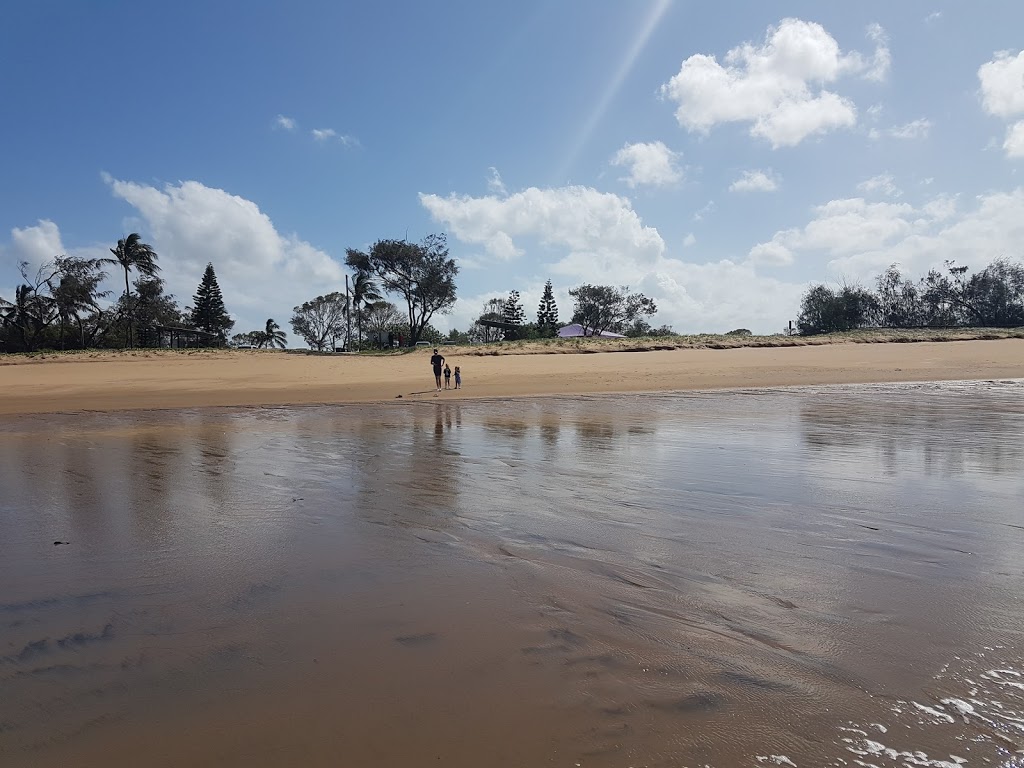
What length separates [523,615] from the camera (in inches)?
126

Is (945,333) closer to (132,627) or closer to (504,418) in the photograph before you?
(504,418)

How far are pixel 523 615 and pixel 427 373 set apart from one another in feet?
78.1

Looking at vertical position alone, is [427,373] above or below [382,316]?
below

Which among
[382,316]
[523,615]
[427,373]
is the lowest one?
[523,615]

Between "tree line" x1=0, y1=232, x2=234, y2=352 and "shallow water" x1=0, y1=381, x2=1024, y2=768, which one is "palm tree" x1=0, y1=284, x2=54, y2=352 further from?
"shallow water" x1=0, y1=381, x2=1024, y2=768

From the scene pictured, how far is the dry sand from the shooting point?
19688 mm

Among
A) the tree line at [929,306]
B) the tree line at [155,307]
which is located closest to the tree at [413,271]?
the tree line at [155,307]

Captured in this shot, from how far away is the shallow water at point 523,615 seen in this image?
220 centimetres

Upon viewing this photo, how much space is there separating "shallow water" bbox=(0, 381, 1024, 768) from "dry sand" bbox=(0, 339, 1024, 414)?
42.8 ft

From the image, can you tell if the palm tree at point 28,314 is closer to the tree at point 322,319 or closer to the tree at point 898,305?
the tree at point 322,319

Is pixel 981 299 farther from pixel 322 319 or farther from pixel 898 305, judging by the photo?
pixel 322 319

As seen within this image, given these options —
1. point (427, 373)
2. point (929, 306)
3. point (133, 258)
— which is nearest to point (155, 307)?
point (133, 258)

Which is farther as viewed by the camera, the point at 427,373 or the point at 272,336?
the point at 272,336

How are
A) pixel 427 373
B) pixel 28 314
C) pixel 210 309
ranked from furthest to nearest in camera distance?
1. pixel 210 309
2. pixel 28 314
3. pixel 427 373
